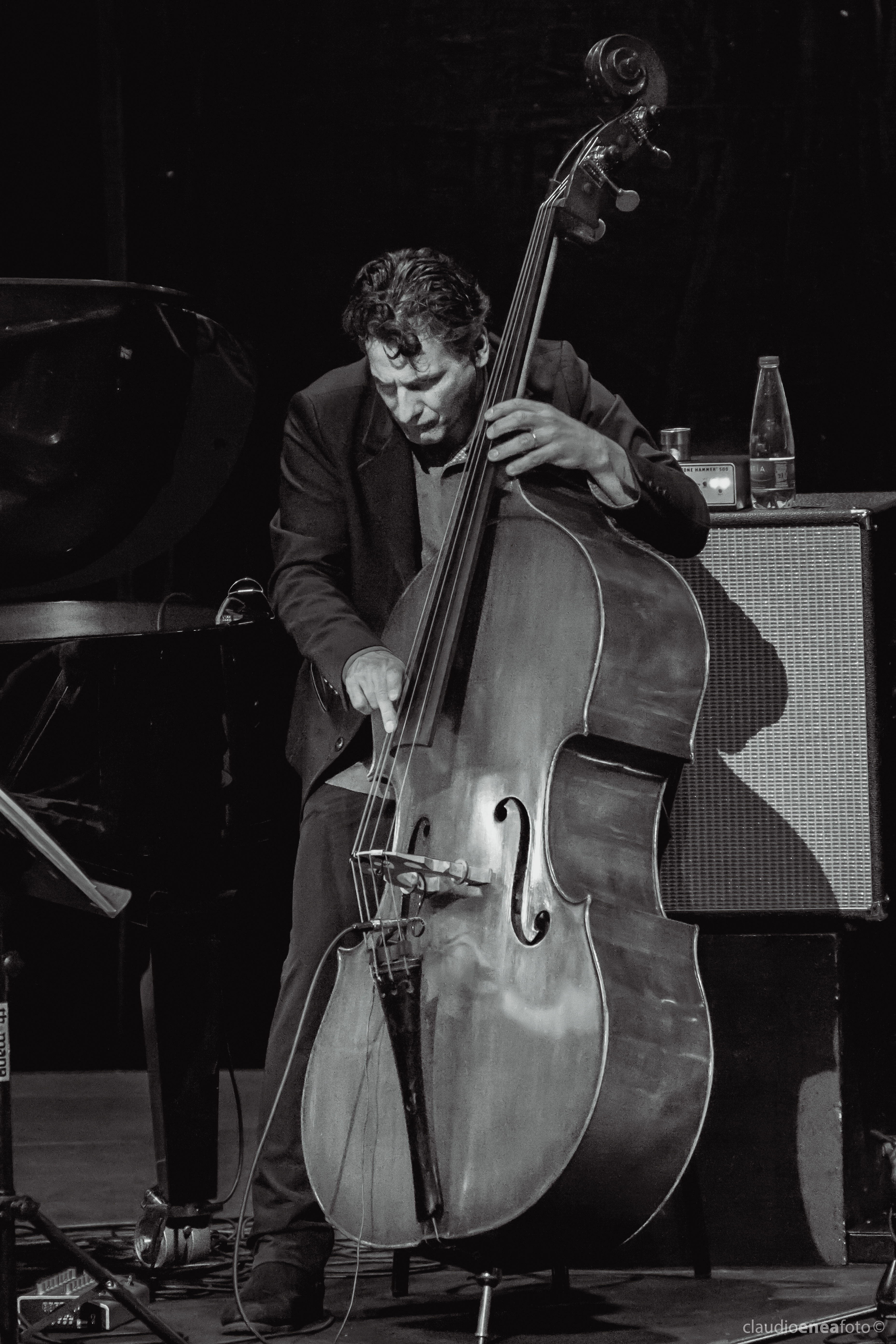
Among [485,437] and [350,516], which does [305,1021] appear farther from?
[485,437]

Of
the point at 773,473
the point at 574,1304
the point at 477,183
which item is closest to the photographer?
the point at 574,1304

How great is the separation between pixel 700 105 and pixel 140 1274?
2672mm

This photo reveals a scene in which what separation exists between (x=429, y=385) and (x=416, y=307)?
11cm

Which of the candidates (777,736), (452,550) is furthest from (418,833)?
(777,736)

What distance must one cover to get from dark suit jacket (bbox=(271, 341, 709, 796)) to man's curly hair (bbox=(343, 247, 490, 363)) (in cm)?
16

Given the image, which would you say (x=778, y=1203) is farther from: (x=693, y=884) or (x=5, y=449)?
(x=5, y=449)

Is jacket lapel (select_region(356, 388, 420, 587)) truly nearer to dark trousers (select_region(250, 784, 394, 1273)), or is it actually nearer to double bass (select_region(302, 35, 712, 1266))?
double bass (select_region(302, 35, 712, 1266))

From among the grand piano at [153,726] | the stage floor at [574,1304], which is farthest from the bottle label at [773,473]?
the stage floor at [574,1304]

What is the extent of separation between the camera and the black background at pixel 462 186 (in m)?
3.62

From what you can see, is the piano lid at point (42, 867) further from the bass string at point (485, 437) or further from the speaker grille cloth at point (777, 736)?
the speaker grille cloth at point (777, 736)

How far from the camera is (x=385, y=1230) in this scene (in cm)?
192

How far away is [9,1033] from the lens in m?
2.01

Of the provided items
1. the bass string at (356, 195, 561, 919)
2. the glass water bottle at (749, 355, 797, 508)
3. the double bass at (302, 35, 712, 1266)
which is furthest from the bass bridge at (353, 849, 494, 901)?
the glass water bottle at (749, 355, 797, 508)

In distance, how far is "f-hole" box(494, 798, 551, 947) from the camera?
6.23 feet
